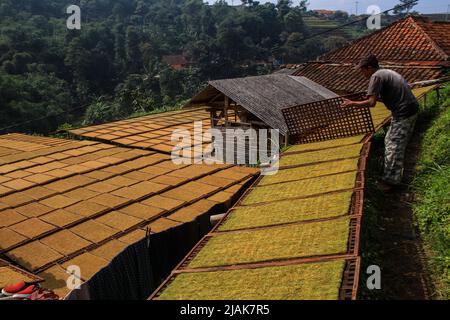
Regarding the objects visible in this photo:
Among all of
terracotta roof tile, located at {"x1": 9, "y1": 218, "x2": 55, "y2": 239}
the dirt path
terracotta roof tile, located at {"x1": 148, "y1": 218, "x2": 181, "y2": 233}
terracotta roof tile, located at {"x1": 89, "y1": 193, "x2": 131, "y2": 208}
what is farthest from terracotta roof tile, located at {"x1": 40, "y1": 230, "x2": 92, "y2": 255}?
the dirt path

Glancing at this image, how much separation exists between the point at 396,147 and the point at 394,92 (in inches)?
25.2

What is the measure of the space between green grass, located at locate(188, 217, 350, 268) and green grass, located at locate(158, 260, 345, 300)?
0.19 m

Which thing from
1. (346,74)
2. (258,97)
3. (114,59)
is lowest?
(258,97)

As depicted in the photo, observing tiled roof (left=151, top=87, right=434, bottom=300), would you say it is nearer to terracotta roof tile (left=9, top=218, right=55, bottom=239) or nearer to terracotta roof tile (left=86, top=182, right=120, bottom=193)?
terracotta roof tile (left=9, top=218, right=55, bottom=239)

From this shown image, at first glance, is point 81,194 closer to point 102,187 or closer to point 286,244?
point 102,187

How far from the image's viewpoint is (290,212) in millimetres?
3816

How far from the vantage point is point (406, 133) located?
4637 mm

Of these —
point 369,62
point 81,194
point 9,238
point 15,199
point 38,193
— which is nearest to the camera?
point 369,62

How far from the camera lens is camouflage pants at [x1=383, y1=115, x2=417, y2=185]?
15.1 ft

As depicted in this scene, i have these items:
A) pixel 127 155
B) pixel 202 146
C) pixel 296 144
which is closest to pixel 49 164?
pixel 127 155

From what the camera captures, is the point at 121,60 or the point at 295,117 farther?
the point at 121,60

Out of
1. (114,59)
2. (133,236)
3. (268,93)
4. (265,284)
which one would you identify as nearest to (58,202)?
(133,236)
